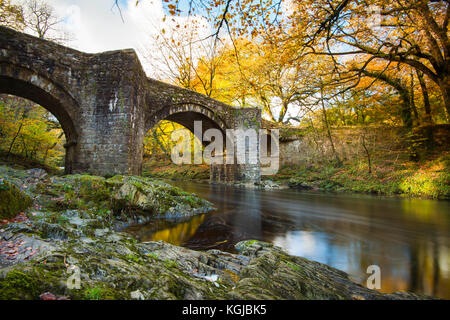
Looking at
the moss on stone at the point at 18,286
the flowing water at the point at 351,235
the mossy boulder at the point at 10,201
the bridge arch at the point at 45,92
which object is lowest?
the flowing water at the point at 351,235

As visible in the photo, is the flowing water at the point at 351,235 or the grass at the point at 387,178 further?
the grass at the point at 387,178

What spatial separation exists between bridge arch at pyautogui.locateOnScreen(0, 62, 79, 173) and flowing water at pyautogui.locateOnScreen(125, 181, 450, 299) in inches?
218

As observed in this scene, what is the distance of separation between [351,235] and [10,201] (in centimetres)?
598

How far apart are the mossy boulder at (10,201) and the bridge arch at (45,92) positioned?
17.0 ft

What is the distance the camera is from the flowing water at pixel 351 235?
10.3 ft

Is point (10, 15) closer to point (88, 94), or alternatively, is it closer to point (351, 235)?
point (88, 94)

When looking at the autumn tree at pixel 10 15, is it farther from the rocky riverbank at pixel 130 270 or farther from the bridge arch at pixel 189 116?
the rocky riverbank at pixel 130 270

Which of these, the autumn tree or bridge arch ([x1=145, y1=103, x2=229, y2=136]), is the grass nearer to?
bridge arch ([x1=145, y1=103, x2=229, y2=136])

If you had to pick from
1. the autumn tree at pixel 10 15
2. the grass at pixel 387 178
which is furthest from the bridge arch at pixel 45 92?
the grass at pixel 387 178

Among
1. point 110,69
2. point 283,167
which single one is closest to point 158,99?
point 110,69

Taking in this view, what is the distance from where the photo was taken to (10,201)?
10.9 feet

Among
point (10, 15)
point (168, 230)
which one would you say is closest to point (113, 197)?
point (168, 230)

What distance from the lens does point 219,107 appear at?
1430 centimetres

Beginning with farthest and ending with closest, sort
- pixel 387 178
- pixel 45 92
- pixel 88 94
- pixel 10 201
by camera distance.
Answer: pixel 387 178
pixel 88 94
pixel 45 92
pixel 10 201
